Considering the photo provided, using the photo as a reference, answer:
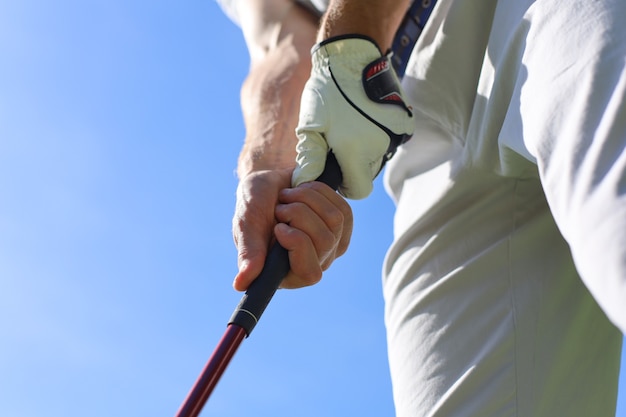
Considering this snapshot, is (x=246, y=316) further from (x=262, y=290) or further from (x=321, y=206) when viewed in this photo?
(x=321, y=206)

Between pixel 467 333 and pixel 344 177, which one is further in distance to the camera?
pixel 344 177

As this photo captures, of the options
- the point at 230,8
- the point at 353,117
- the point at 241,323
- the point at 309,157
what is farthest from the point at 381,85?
the point at 230,8

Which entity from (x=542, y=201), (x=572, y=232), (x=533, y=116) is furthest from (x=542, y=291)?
(x=572, y=232)

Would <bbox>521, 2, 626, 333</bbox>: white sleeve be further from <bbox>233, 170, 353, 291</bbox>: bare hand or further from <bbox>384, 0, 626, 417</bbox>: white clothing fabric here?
<bbox>233, 170, 353, 291</bbox>: bare hand

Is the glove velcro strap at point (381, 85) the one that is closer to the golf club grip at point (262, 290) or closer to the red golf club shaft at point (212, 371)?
the golf club grip at point (262, 290)

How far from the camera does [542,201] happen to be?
6.93 ft

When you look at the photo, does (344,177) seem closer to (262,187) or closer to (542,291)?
(262,187)

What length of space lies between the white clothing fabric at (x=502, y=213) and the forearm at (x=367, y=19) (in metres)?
0.11

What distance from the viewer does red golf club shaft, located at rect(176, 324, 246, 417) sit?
161cm

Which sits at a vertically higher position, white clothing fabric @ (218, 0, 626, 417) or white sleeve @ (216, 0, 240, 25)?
white sleeve @ (216, 0, 240, 25)

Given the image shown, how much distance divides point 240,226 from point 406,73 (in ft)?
2.45

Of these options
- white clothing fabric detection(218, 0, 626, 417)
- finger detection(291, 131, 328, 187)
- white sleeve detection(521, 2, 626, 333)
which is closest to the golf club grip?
finger detection(291, 131, 328, 187)

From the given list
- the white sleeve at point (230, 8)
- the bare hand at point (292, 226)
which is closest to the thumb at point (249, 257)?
the bare hand at point (292, 226)

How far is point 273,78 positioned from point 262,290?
99cm
